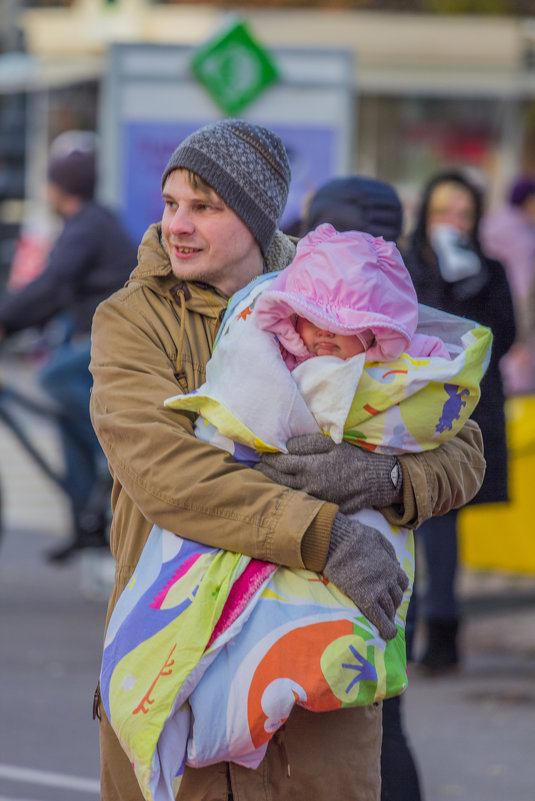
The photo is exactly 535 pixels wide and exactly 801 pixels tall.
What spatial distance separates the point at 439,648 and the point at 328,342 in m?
3.94

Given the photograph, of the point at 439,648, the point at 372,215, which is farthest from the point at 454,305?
the point at 439,648

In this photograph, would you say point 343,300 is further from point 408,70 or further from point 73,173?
point 408,70

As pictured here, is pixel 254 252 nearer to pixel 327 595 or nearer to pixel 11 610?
pixel 327 595

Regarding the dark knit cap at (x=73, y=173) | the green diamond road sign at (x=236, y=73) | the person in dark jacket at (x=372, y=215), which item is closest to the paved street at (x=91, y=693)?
the person in dark jacket at (x=372, y=215)

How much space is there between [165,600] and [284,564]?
22 centimetres

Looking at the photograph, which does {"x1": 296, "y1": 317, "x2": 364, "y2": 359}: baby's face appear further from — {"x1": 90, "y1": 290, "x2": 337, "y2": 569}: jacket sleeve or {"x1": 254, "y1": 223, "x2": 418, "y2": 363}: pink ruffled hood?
{"x1": 90, "y1": 290, "x2": 337, "y2": 569}: jacket sleeve

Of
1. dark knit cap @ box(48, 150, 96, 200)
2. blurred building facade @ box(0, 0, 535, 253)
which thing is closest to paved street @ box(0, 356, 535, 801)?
dark knit cap @ box(48, 150, 96, 200)

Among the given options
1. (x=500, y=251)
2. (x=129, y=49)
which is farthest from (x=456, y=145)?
(x=129, y=49)

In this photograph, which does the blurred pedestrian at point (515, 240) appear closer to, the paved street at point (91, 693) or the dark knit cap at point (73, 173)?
the paved street at point (91, 693)

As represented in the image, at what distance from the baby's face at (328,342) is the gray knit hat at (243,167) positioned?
33 cm

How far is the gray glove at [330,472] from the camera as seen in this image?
2502 mm

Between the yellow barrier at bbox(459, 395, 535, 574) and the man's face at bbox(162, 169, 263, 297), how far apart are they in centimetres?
452

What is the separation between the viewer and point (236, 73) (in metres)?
8.91

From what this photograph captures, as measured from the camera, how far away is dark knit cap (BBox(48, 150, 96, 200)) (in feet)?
23.5
